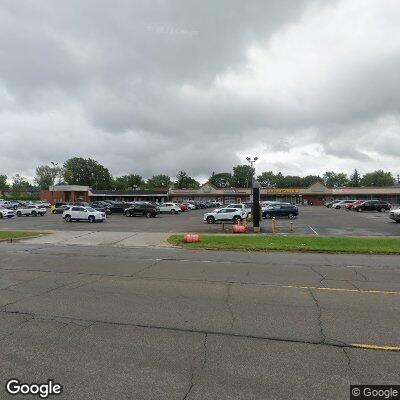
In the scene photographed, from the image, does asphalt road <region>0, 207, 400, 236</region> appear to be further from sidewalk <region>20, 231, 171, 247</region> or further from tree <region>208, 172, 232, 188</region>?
tree <region>208, 172, 232, 188</region>

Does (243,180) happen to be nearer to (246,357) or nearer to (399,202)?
(399,202)

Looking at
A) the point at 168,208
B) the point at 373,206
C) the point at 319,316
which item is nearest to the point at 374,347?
the point at 319,316


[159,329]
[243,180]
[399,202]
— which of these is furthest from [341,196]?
[159,329]

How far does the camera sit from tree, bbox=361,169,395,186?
167 metres

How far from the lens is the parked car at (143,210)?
4406 cm

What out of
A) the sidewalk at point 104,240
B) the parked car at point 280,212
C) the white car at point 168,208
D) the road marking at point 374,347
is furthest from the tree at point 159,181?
the road marking at point 374,347

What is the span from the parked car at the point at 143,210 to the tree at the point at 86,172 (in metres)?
107

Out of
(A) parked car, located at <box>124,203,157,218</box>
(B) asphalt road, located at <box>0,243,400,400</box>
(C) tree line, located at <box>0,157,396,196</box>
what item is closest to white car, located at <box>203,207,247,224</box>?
(A) parked car, located at <box>124,203,157,218</box>

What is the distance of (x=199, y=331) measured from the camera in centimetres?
541

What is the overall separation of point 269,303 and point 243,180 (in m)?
167

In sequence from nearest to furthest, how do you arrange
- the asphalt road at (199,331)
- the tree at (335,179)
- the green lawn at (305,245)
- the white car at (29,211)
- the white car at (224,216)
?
the asphalt road at (199,331) < the green lawn at (305,245) < the white car at (224,216) < the white car at (29,211) < the tree at (335,179)

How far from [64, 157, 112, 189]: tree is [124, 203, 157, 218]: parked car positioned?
352 ft

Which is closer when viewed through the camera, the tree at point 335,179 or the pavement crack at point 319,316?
the pavement crack at point 319,316

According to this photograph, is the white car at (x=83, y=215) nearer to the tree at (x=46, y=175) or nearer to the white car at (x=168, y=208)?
the white car at (x=168, y=208)
